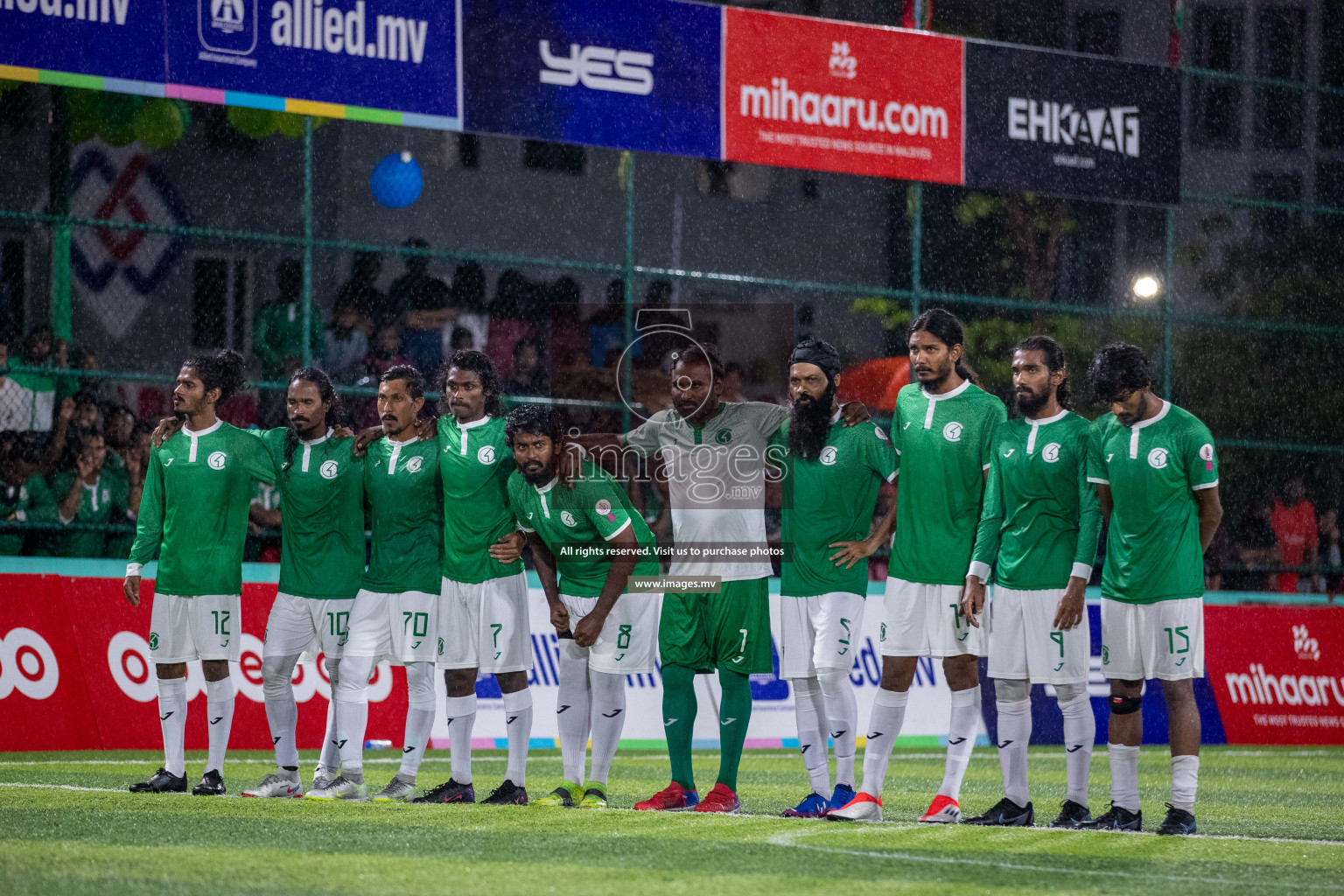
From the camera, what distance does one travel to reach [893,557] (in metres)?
8.63

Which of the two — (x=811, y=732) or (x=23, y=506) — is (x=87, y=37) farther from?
(x=811, y=732)

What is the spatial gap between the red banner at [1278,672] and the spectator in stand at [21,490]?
10.0 m

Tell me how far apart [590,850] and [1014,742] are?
2.43 meters

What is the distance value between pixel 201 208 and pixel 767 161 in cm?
860

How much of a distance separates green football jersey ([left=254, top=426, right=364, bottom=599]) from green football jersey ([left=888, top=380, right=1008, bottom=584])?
9.34ft

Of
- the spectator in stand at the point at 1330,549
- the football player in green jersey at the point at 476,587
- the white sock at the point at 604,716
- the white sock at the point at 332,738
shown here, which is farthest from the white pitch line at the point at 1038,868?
the spectator in stand at the point at 1330,549

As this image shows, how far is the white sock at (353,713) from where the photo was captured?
9242 mm

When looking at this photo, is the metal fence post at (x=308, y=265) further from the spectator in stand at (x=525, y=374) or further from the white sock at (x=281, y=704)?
the white sock at (x=281, y=704)

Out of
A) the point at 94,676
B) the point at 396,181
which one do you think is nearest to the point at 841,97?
the point at 396,181

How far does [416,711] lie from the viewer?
940cm

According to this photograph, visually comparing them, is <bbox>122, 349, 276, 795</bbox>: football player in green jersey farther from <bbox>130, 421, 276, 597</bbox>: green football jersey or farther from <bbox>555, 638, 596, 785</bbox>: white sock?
A: <bbox>555, 638, 596, 785</bbox>: white sock

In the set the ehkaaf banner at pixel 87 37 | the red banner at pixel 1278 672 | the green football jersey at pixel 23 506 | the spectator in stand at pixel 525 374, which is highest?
the ehkaaf banner at pixel 87 37

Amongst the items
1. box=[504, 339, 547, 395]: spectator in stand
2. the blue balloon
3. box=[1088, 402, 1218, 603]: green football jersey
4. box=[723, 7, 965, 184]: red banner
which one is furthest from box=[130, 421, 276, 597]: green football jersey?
the blue balloon

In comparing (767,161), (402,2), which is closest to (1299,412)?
(767,161)
